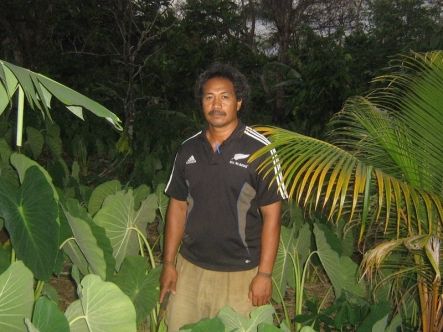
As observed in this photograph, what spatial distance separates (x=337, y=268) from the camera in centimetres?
275

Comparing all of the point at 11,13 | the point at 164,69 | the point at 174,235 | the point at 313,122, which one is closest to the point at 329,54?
the point at 313,122

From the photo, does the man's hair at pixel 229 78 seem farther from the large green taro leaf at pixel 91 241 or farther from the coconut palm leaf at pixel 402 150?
the large green taro leaf at pixel 91 241

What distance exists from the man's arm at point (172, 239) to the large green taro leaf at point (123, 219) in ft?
0.83

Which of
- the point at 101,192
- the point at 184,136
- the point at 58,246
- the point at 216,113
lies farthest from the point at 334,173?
the point at 184,136

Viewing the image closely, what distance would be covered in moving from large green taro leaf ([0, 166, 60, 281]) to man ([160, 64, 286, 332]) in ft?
1.61

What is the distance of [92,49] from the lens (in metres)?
9.23

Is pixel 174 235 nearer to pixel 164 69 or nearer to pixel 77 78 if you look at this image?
pixel 164 69

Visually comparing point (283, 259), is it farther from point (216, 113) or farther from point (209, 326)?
point (209, 326)

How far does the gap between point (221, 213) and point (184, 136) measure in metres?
6.11

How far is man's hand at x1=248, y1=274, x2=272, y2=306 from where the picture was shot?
2113 mm

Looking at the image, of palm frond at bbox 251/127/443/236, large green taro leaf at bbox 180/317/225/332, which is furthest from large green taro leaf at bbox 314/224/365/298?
large green taro leaf at bbox 180/317/225/332

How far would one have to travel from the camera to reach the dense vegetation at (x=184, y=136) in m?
2.05

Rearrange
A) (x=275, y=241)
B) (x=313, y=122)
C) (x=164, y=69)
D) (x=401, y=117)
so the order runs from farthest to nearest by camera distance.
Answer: (x=164, y=69)
(x=313, y=122)
(x=401, y=117)
(x=275, y=241)

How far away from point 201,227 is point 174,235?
163mm
